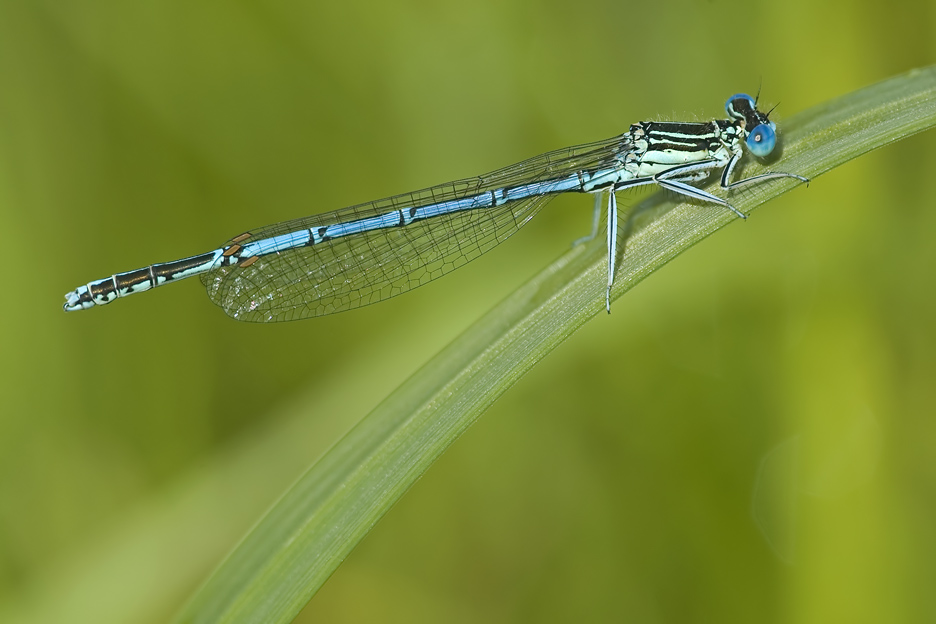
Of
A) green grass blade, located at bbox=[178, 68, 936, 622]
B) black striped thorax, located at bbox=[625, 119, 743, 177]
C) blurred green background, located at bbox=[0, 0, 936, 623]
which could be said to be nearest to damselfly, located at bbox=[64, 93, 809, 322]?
black striped thorax, located at bbox=[625, 119, 743, 177]

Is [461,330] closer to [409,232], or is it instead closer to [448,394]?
[409,232]

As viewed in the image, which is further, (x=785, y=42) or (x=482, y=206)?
(x=482, y=206)

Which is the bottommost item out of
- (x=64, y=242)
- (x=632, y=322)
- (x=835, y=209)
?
(x=64, y=242)

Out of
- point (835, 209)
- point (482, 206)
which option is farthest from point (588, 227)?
point (835, 209)

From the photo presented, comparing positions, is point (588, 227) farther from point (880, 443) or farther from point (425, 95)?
point (880, 443)

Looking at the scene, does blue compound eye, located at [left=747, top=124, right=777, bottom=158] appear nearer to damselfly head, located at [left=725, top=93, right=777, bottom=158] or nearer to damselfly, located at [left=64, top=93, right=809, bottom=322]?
damselfly head, located at [left=725, top=93, right=777, bottom=158]

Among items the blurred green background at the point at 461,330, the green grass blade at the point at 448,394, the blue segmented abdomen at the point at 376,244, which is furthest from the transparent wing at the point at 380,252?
the green grass blade at the point at 448,394

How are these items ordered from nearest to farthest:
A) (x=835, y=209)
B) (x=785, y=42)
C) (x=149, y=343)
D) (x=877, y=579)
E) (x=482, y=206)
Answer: (x=877, y=579) → (x=835, y=209) → (x=785, y=42) → (x=149, y=343) → (x=482, y=206)
